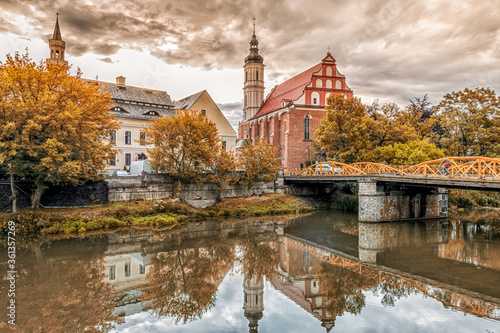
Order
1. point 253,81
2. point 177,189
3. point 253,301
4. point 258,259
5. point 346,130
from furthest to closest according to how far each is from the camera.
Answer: point 253,81
point 346,130
point 177,189
point 258,259
point 253,301

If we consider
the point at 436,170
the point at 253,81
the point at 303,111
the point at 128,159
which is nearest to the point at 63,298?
the point at 436,170

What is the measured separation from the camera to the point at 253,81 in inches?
2275

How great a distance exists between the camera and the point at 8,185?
2112cm

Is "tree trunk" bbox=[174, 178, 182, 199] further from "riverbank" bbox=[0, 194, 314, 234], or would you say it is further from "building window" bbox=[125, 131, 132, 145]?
"building window" bbox=[125, 131, 132, 145]

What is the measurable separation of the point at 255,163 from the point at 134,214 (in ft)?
37.5

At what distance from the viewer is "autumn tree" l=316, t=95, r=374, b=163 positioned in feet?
98.0

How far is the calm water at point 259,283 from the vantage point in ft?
29.7

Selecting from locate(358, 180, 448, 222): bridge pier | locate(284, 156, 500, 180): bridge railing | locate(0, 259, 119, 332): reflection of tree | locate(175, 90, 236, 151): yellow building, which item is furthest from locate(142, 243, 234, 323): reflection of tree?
locate(175, 90, 236, 151): yellow building

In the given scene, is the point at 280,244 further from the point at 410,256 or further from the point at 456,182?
the point at 456,182

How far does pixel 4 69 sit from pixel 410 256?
23015 mm

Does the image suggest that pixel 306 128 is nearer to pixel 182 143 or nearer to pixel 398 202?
pixel 398 202

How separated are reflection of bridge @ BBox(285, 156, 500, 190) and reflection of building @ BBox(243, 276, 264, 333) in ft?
40.4

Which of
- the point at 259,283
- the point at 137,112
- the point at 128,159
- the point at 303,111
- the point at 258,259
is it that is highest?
the point at 303,111

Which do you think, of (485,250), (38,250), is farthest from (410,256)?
(38,250)
